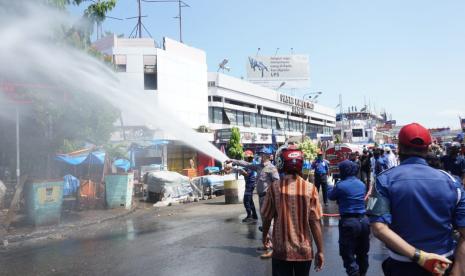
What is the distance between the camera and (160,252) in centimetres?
820

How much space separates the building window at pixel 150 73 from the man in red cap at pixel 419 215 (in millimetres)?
29922

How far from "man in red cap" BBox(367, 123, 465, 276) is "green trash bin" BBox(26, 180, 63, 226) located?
1037 centimetres

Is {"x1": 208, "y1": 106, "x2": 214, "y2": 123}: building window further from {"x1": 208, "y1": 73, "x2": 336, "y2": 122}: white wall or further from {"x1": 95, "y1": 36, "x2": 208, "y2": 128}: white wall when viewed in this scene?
{"x1": 95, "y1": 36, "x2": 208, "y2": 128}: white wall

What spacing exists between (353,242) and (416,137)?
10.7 feet

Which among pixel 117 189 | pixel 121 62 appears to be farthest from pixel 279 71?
pixel 117 189

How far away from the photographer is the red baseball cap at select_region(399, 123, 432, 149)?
2861 millimetres

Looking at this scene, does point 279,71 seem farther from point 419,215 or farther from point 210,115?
point 419,215

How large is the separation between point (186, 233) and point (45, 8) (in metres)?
7.52

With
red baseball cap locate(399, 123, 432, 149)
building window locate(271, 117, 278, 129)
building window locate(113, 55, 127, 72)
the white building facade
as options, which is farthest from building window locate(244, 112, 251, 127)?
red baseball cap locate(399, 123, 432, 149)

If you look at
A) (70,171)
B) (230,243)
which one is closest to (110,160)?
(70,171)

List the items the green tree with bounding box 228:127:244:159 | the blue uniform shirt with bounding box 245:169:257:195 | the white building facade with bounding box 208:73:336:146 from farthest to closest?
the white building facade with bounding box 208:73:336:146
the green tree with bounding box 228:127:244:159
the blue uniform shirt with bounding box 245:169:257:195

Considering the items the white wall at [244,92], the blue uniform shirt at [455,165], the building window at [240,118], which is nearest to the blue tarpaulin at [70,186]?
the blue uniform shirt at [455,165]

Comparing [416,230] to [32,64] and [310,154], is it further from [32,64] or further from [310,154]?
[310,154]

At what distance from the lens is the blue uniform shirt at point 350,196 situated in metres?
5.86
